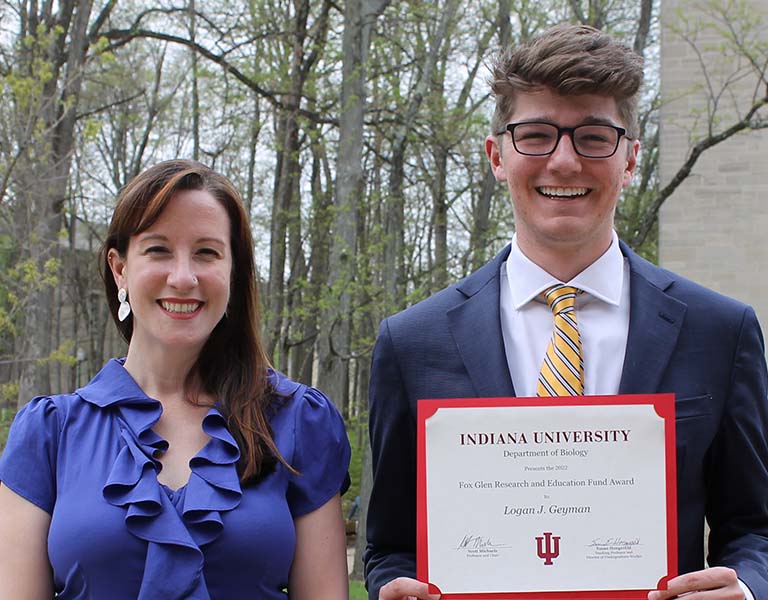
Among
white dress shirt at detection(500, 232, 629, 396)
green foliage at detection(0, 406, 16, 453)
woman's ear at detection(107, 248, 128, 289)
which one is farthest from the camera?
green foliage at detection(0, 406, 16, 453)

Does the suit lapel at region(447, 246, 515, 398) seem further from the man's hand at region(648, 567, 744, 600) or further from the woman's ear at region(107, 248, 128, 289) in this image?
the woman's ear at region(107, 248, 128, 289)

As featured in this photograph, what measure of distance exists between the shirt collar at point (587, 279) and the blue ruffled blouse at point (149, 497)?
0.76 metres

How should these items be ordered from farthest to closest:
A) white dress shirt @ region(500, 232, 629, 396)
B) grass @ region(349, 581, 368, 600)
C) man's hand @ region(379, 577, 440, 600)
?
grass @ region(349, 581, 368, 600), white dress shirt @ region(500, 232, 629, 396), man's hand @ region(379, 577, 440, 600)

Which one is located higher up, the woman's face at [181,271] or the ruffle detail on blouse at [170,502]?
the woman's face at [181,271]

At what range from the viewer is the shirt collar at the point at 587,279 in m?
2.75

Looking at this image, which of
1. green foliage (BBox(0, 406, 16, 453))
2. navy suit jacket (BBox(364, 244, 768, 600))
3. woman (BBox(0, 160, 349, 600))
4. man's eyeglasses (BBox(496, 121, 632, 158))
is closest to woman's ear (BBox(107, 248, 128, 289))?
woman (BBox(0, 160, 349, 600))

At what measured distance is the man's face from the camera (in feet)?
8.64

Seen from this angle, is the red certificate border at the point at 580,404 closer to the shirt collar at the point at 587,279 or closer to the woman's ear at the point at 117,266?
the shirt collar at the point at 587,279

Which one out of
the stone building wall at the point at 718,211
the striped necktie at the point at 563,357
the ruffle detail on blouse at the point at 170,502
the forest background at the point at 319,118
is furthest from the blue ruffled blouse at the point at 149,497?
the stone building wall at the point at 718,211

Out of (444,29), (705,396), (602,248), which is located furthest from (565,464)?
(444,29)

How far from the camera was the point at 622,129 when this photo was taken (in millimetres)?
2662

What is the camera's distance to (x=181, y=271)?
9.66 ft
